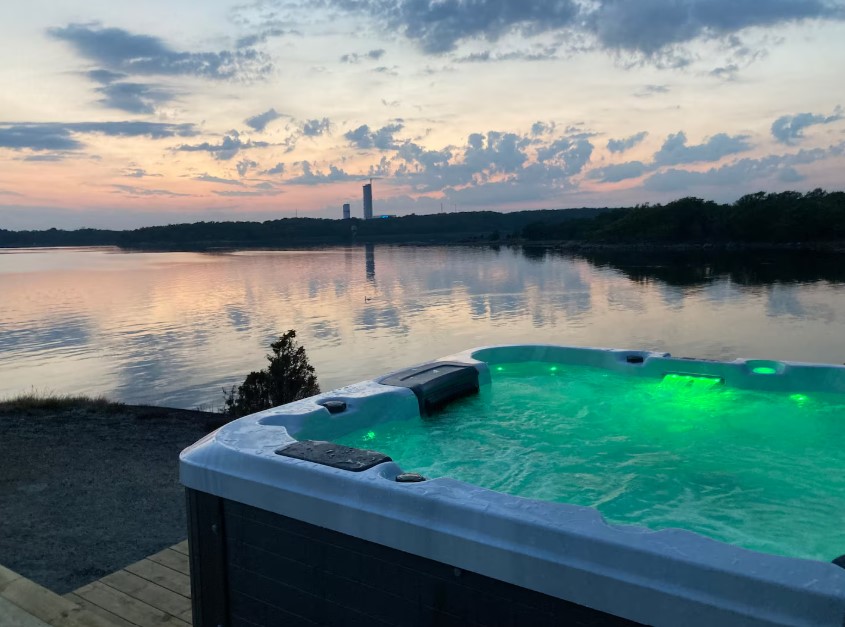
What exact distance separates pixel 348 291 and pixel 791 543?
2569 cm

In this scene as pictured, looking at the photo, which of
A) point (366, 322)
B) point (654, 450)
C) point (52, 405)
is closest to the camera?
point (654, 450)

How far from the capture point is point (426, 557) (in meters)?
2.14

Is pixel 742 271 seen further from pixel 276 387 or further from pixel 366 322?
pixel 276 387

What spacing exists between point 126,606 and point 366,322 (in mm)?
15690

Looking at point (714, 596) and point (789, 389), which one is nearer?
point (714, 596)

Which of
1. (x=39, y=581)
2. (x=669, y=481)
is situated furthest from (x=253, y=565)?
(x=669, y=481)

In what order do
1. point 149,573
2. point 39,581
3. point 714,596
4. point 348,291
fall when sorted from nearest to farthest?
point 714,596 → point 149,573 → point 39,581 → point 348,291

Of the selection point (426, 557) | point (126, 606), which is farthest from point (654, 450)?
point (126, 606)

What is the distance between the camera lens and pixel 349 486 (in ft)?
7.80


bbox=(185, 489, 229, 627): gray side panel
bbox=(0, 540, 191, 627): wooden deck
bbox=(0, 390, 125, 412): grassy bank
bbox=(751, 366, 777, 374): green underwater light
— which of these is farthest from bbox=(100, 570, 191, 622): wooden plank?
bbox=(0, 390, 125, 412): grassy bank

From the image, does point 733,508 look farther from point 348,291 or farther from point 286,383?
point 348,291

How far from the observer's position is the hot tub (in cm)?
175

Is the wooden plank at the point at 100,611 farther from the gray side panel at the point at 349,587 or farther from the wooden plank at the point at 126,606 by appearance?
the gray side panel at the point at 349,587

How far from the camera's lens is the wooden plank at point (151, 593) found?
3152 millimetres
